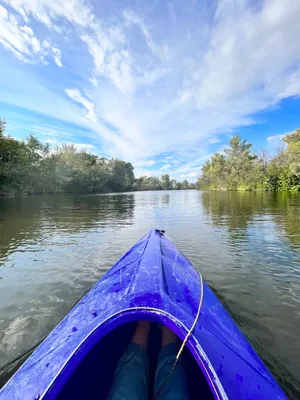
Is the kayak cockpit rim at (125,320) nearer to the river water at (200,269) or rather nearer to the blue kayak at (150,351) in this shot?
the blue kayak at (150,351)

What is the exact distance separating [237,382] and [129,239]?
7.01 meters

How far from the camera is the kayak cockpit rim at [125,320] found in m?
1.43

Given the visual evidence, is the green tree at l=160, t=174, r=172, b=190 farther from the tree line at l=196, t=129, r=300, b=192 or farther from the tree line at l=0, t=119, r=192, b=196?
the tree line at l=196, t=129, r=300, b=192

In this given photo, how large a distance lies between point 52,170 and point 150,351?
56.4 meters

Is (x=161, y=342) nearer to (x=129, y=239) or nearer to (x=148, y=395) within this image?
(x=148, y=395)

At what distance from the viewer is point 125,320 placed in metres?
1.86

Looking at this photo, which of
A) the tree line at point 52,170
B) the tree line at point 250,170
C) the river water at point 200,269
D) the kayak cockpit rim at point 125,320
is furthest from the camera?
the tree line at point 250,170

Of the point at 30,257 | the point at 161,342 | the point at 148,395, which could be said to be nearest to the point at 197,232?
the point at 30,257

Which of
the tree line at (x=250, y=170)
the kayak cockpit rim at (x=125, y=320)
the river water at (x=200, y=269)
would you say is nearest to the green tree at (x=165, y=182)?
the tree line at (x=250, y=170)

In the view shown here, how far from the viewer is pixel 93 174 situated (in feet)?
212

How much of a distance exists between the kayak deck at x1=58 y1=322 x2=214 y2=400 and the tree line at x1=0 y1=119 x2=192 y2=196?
145 ft

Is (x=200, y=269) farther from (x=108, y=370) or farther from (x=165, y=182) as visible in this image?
(x=165, y=182)

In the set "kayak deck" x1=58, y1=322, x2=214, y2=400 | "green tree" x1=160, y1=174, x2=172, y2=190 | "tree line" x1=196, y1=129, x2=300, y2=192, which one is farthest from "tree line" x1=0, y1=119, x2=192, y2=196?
"green tree" x1=160, y1=174, x2=172, y2=190

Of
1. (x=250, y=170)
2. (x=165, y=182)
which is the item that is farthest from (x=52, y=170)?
(x=165, y=182)
